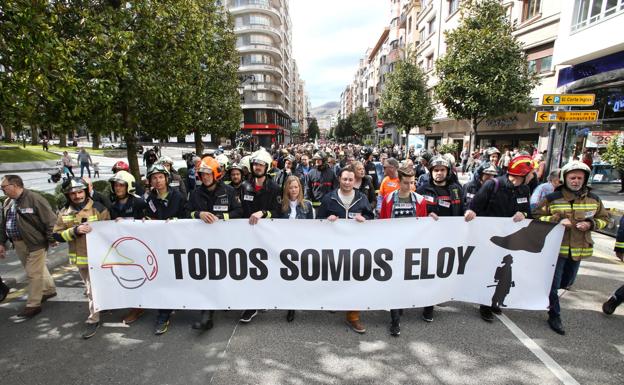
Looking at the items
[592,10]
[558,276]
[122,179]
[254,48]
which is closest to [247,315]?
[122,179]

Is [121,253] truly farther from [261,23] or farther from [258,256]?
[261,23]

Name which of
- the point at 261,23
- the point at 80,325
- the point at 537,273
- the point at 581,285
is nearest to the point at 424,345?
the point at 537,273

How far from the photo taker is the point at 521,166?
3951mm

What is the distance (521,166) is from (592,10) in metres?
13.6

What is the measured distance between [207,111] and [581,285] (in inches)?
560

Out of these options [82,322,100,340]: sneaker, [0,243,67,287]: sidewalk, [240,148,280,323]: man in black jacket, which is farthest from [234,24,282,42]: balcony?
[82,322,100,340]: sneaker

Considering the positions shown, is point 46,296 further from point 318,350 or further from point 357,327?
point 357,327

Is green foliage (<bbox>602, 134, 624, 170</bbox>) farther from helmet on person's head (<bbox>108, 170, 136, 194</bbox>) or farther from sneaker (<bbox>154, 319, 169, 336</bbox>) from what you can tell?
helmet on person's head (<bbox>108, 170, 136, 194</bbox>)

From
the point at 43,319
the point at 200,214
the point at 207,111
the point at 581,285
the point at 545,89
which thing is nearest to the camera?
the point at 200,214

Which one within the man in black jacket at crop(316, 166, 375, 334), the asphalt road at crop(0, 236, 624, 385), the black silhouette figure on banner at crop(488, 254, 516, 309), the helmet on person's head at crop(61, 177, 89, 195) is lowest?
the asphalt road at crop(0, 236, 624, 385)

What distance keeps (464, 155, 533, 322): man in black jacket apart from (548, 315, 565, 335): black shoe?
550 millimetres

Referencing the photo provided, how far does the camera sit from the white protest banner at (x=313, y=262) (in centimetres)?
384

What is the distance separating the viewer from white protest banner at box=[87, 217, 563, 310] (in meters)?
3.84

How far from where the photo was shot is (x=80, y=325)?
399 centimetres
